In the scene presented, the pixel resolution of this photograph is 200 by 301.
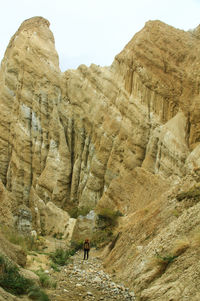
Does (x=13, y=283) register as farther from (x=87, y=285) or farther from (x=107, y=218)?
(x=107, y=218)

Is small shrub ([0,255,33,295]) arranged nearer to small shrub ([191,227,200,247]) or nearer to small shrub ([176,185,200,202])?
small shrub ([191,227,200,247])

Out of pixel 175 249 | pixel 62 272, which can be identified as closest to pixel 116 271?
pixel 62 272

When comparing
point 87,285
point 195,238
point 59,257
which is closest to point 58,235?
point 59,257

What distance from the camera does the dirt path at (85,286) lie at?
380 inches

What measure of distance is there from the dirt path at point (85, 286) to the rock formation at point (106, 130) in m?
0.95

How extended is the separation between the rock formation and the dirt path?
0.95 m

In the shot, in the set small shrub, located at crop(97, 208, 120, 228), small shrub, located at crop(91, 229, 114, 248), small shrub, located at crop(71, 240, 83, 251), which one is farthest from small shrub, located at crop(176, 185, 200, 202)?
small shrub, located at crop(71, 240, 83, 251)

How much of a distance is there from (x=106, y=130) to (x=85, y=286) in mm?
23888

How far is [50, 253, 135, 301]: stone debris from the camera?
9711 millimetres

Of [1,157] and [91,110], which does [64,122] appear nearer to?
[91,110]

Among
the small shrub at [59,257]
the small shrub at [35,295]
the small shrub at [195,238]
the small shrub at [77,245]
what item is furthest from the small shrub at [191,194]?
the small shrub at [77,245]

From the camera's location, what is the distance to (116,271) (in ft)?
43.1

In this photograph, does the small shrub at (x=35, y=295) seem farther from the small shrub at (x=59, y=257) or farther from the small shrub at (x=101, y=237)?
the small shrub at (x=101, y=237)

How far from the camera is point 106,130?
34.3 metres
